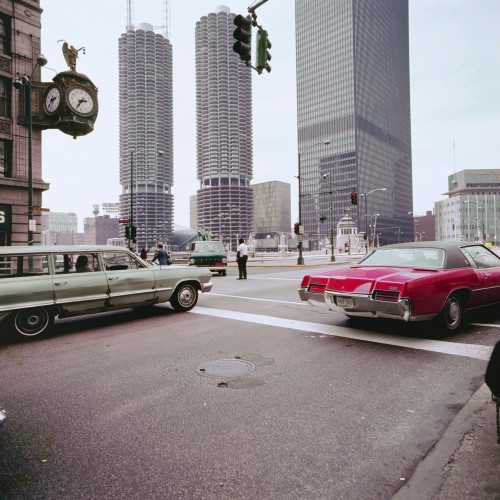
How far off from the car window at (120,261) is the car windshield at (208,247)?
11931 mm

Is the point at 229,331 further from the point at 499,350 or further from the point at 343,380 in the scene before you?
the point at 499,350

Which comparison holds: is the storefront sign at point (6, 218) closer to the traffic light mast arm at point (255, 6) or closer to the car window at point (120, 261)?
the car window at point (120, 261)

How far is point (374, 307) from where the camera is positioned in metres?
5.53

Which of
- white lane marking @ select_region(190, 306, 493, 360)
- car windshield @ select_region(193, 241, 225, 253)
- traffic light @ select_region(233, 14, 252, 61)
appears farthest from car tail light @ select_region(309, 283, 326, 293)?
car windshield @ select_region(193, 241, 225, 253)

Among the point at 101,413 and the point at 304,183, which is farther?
the point at 304,183

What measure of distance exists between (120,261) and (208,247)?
12.5 meters

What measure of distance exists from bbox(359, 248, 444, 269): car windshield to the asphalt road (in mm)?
1179

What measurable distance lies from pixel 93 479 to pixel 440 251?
20.2 ft

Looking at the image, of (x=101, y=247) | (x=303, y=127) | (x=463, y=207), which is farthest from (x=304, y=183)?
(x=101, y=247)

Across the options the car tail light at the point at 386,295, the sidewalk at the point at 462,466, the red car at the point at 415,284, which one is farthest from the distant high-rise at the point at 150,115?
the sidewalk at the point at 462,466

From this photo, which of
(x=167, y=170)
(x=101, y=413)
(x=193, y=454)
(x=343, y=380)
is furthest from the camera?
(x=167, y=170)

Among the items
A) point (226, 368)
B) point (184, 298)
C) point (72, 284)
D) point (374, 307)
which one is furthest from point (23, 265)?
point (374, 307)

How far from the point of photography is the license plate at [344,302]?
19.3ft

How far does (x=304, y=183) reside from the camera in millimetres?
157750
